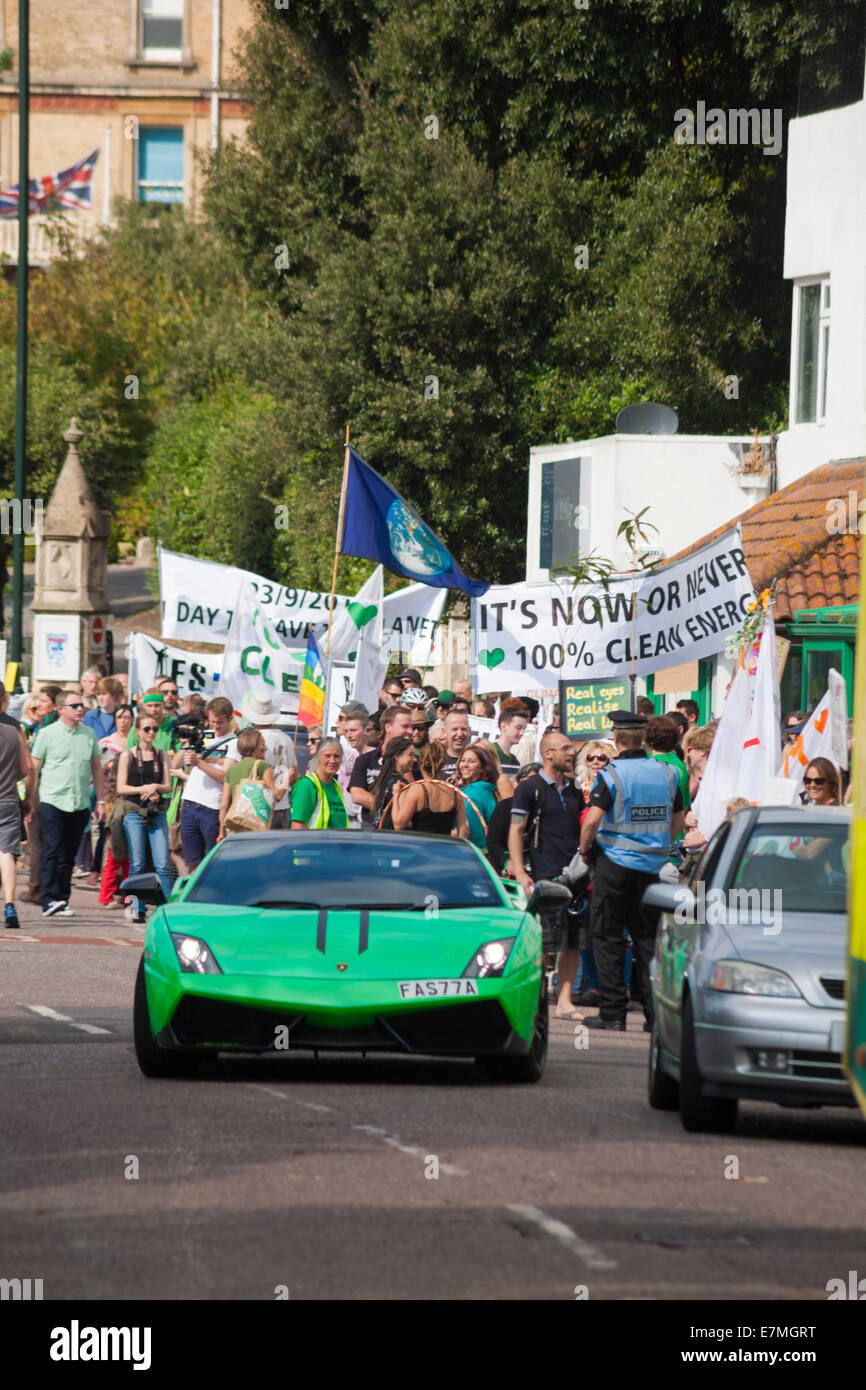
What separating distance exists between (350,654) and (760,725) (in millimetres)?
8247

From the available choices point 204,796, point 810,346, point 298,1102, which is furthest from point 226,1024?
point 810,346

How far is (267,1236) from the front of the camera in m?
7.15

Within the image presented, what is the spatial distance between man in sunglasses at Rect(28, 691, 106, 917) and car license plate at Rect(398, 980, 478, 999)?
9.90 metres

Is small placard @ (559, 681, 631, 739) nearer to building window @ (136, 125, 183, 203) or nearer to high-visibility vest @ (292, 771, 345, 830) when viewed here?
high-visibility vest @ (292, 771, 345, 830)

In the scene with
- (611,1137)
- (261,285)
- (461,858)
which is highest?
(261,285)

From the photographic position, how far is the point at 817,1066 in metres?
9.46

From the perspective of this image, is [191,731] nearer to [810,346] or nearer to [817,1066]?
[810,346]

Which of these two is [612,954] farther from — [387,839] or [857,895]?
[857,895]

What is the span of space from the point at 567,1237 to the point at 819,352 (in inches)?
861

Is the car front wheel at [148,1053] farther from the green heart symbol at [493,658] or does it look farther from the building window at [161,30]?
the building window at [161,30]

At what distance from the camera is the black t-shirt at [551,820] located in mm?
15109

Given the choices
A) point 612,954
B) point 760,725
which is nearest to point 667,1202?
point 612,954

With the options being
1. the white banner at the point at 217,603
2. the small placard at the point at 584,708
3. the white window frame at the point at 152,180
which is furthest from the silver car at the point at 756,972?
the white window frame at the point at 152,180

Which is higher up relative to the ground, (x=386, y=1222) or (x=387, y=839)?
(x=387, y=839)
